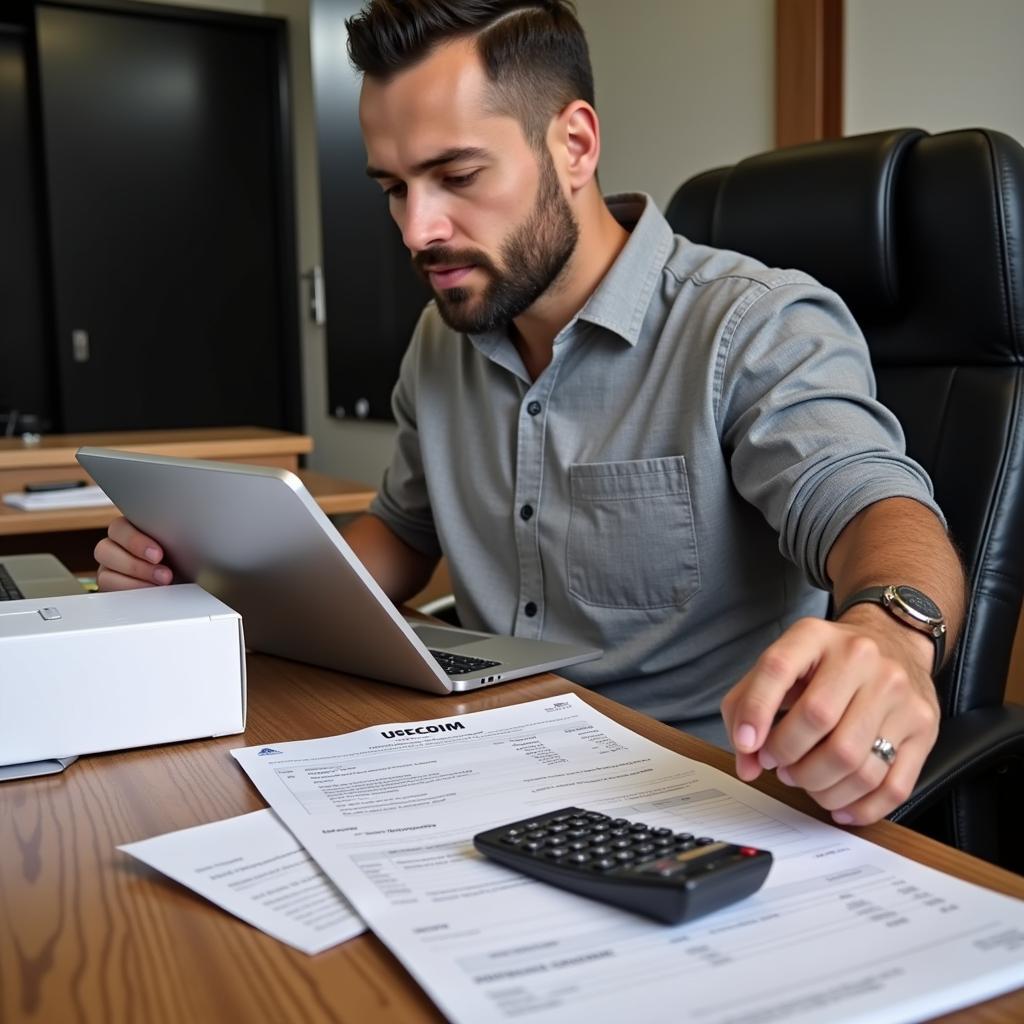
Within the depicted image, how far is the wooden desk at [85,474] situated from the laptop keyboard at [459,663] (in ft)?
4.55

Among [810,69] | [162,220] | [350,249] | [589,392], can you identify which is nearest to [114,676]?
[589,392]

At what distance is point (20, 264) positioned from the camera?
475 cm

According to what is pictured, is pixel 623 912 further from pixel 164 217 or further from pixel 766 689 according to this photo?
pixel 164 217

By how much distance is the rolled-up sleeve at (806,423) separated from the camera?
89cm

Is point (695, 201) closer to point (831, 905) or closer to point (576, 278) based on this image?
point (576, 278)

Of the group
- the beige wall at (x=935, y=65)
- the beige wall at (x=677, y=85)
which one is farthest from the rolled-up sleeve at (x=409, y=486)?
the beige wall at (x=677, y=85)

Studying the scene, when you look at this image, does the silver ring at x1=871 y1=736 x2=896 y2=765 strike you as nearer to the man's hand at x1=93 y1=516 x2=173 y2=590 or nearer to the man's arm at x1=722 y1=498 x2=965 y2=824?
the man's arm at x1=722 y1=498 x2=965 y2=824

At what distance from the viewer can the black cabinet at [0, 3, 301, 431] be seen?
4.61 m

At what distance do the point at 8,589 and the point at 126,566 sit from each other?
19 centimetres

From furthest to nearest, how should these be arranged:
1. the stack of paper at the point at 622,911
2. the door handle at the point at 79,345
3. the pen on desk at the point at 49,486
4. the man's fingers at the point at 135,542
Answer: the door handle at the point at 79,345
the pen on desk at the point at 49,486
the man's fingers at the point at 135,542
the stack of paper at the point at 622,911

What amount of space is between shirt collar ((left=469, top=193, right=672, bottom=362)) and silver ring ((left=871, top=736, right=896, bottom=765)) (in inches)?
26.7

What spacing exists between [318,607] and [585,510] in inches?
15.2

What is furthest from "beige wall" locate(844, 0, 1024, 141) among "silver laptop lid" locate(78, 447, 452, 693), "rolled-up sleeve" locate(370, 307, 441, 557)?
"silver laptop lid" locate(78, 447, 452, 693)

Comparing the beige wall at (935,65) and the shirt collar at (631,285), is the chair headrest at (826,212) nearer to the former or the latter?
the shirt collar at (631,285)
